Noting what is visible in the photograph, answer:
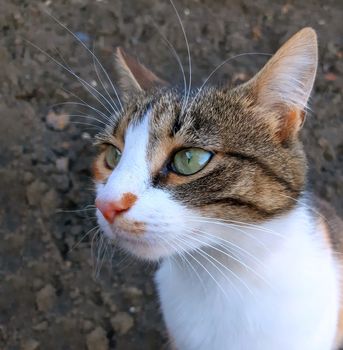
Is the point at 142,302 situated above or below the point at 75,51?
below

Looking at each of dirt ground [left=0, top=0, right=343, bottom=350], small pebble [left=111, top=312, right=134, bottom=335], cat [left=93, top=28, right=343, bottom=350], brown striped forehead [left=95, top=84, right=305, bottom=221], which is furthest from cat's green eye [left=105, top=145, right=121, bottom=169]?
small pebble [left=111, top=312, right=134, bottom=335]

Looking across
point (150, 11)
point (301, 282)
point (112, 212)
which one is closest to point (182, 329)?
point (301, 282)

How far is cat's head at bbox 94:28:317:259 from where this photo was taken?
1556mm

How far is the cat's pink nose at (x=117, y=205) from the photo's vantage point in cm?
153

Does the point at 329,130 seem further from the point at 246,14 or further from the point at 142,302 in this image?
the point at 142,302

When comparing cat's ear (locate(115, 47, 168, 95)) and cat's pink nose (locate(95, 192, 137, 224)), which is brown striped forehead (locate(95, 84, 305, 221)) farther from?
cat's ear (locate(115, 47, 168, 95))

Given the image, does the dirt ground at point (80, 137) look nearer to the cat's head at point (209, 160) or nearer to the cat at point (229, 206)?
the cat at point (229, 206)

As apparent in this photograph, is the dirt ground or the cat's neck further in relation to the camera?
the dirt ground

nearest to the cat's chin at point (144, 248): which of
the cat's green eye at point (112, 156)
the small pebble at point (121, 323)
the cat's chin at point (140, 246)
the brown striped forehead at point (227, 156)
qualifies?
the cat's chin at point (140, 246)

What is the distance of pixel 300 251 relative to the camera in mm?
1813

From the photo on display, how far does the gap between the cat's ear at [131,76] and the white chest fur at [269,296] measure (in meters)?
0.57

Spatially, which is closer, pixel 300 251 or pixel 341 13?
pixel 300 251

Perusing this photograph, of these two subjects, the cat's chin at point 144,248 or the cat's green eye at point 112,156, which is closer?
the cat's chin at point 144,248

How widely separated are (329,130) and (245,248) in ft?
5.21
